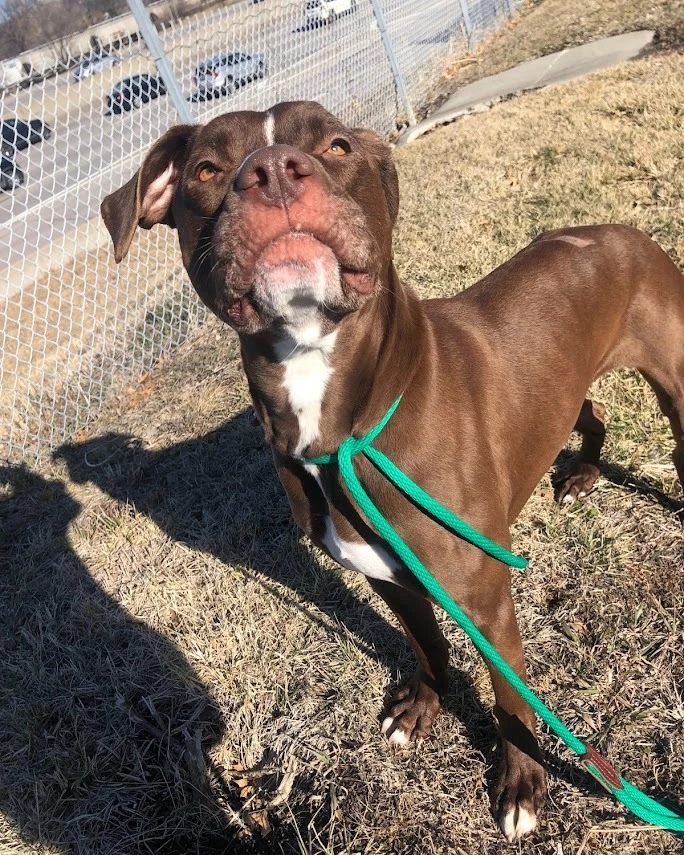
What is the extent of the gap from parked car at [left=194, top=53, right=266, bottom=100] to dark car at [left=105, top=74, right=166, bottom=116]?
1.69ft

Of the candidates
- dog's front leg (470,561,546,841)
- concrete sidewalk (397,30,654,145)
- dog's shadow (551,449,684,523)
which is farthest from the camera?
concrete sidewalk (397,30,654,145)

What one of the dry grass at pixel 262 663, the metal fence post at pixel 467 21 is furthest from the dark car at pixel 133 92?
the metal fence post at pixel 467 21

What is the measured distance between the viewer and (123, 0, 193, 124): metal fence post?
5.24 metres

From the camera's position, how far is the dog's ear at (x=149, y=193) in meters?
2.10

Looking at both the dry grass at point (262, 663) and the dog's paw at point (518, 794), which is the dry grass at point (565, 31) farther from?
the dog's paw at point (518, 794)

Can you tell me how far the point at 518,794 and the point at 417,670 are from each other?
57 cm

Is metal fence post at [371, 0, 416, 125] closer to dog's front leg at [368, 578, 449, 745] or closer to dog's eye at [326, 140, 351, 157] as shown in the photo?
dog's eye at [326, 140, 351, 157]

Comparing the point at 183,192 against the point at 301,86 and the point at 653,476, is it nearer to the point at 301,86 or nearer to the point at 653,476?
the point at 653,476

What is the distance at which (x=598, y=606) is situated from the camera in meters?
2.70

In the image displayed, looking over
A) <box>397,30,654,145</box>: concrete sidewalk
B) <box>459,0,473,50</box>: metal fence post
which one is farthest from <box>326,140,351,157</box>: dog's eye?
<box>459,0,473,50</box>: metal fence post

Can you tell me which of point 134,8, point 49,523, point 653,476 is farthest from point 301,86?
point 653,476

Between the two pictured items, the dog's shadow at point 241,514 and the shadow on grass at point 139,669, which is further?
the dog's shadow at point 241,514

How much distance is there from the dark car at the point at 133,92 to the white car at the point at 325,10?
→ 297 cm

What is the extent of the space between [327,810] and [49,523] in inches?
106
